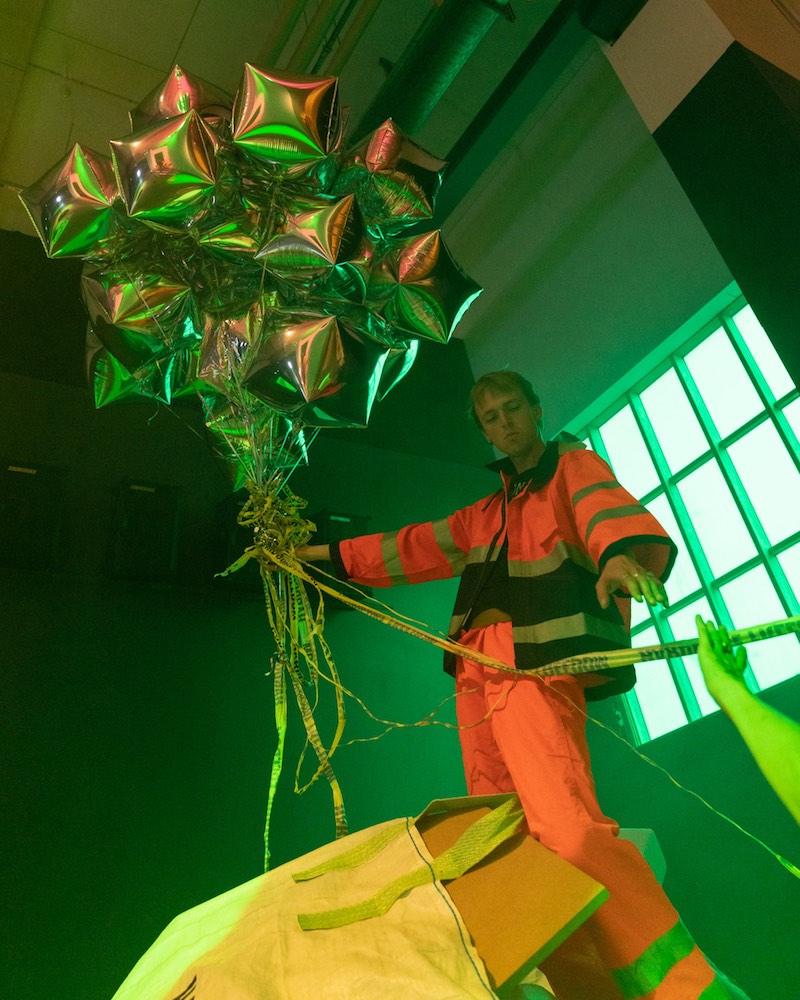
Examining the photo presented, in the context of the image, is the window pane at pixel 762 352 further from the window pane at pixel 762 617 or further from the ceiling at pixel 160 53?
the ceiling at pixel 160 53

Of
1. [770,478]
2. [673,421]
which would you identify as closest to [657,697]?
[770,478]

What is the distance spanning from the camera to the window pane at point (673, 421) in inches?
114

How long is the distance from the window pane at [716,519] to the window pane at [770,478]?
0.25ft

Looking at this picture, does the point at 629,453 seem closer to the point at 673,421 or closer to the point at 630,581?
the point at 673,421

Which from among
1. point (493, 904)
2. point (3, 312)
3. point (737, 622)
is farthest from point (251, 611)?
point (493, 904)

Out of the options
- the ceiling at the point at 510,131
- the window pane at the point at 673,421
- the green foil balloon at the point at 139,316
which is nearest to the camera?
the green foil balloon at the point at 139,316

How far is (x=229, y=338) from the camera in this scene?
1866mm

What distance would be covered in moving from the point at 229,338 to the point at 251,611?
1.01m

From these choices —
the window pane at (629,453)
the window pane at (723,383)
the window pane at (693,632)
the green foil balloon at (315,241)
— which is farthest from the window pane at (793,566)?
the green foil balloon at (315,241)

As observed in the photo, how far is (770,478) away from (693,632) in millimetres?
646

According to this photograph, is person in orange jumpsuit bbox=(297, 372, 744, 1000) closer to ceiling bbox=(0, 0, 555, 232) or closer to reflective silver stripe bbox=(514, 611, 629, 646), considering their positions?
reflective silver stripe bbox=(514, 611, 629, 646)

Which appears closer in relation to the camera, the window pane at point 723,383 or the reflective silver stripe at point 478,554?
the reflective silver stripe at point 478,554

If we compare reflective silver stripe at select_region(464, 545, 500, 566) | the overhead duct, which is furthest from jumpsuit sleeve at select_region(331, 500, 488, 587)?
the overhead duct

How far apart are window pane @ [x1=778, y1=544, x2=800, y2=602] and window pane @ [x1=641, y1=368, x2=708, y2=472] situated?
519 mm
